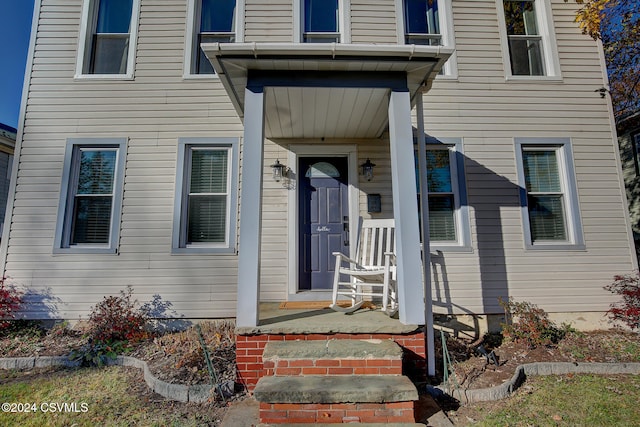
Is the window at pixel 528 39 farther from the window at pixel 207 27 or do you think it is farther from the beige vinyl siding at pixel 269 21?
the window at pixel 207 27

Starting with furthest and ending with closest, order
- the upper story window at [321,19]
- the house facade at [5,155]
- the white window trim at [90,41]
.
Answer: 1. the house facade at [5,155]
2. the upper story window at [321,19]
3. the white window trim at [90,41]

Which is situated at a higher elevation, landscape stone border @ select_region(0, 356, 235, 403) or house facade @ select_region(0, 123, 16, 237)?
house facade @ select_region(0, 123, 16, 237)

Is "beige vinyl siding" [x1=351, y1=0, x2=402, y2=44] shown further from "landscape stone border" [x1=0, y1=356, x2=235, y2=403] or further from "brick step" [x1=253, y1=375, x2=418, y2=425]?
"landscape stone border" [x1=0, y1=356, x2=235, y2=403]

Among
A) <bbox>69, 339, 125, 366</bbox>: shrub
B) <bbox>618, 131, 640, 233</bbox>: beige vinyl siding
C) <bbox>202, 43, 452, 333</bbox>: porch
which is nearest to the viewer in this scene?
<bbox>202, 43, 452, 333</bbox>: porch

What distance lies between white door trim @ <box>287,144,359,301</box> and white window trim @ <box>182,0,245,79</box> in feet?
5.46

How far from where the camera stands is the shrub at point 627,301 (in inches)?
156

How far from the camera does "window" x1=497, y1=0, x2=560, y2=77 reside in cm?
482

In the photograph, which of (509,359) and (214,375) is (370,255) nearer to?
(509,359)

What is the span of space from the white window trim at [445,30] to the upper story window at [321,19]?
903 mm

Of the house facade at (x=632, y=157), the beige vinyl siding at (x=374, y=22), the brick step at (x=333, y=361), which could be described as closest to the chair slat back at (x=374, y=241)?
the brick step at (x=333, y=361)

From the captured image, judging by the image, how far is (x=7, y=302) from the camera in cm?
389

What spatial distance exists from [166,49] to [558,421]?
6.01 meters

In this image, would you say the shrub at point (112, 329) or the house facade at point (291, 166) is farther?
the house facade at point (291, 166)

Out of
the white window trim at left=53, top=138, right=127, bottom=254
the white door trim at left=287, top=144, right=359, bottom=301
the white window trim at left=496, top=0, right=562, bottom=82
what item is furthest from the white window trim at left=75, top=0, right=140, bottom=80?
the white window trim at left=496, top=0, right=562, bottom=82
